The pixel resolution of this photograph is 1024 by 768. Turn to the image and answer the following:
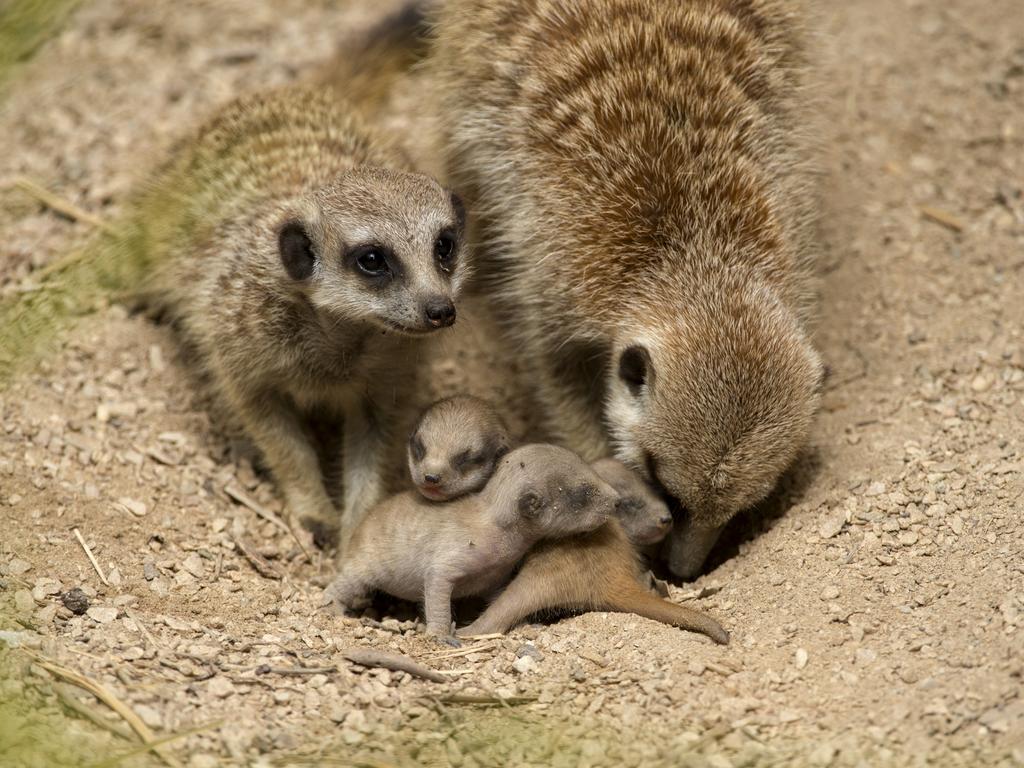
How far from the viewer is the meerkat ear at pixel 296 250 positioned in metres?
4.11

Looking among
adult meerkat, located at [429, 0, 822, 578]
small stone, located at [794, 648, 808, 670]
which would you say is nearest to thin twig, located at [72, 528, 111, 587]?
adult meerkat, located at [429, 0, 822, 578]

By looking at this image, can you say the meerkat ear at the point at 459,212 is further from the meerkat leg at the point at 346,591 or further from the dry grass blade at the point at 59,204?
the dry grass blade at the point at 59,204

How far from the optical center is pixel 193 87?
6.31m

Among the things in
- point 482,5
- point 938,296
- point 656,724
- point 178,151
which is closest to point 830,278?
point 938,296

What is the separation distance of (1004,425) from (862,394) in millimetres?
650

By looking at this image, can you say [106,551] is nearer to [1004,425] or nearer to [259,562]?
[259,562]

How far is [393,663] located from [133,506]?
140cm

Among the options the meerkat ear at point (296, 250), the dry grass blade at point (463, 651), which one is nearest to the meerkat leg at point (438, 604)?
the dry grass blade at point (463, 651)

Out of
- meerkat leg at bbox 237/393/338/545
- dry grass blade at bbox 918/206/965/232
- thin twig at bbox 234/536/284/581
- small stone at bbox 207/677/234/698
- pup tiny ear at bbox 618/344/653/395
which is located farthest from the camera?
dry grass blade at bbox 918/206/965/232

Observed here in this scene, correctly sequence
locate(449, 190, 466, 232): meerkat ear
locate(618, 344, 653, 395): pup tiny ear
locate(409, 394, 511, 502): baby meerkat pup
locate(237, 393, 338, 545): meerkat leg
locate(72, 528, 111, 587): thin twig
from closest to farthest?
1. locate(72, 528, 111, 587): thin twig
2. locate(409, 394, 511, 502): baby meerkat pup
3. locate(618, 344, 653, 395): pup tiny ear
4. locate(449, 190, 466, 232): meerkat ear
5. locate(237, 393, 338, 545): meerkat leg

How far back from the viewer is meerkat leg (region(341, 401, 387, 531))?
4.77 m

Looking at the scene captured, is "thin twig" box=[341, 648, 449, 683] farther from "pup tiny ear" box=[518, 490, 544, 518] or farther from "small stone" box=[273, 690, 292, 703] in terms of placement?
"pup tiny ear" box=[518, 490, 544, 518]

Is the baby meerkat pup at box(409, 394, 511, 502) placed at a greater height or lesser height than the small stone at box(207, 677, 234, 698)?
lesser

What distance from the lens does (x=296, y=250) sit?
4.12 metres
